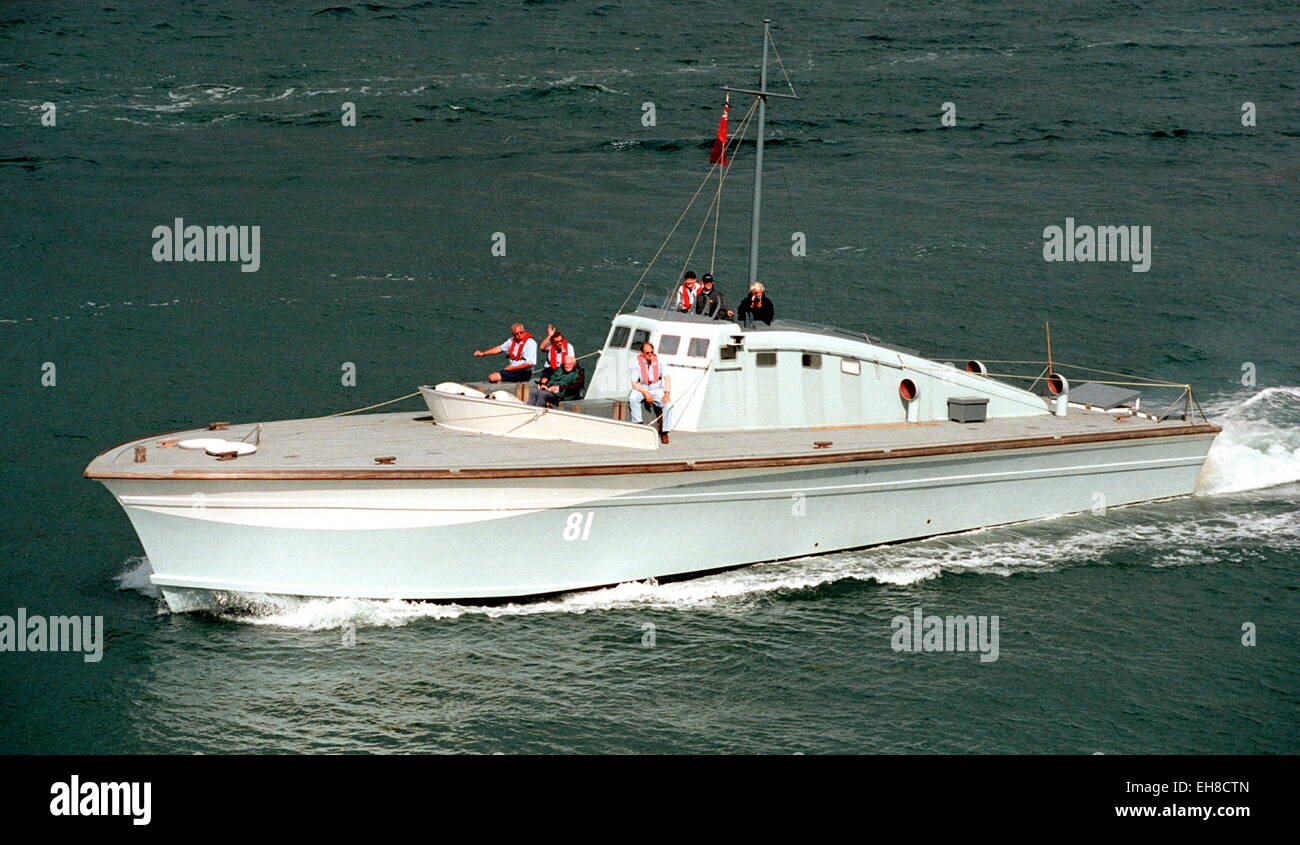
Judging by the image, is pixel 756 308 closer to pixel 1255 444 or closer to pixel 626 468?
pixel 626 468

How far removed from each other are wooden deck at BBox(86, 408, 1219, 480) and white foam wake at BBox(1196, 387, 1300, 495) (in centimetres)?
367

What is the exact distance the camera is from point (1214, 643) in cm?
2245

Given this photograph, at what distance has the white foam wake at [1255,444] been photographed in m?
30.9

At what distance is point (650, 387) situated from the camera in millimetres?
25109

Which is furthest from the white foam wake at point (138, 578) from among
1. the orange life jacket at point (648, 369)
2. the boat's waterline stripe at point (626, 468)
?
the orange life jacket at point (648, 369)

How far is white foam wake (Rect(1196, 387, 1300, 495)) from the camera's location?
101 ft

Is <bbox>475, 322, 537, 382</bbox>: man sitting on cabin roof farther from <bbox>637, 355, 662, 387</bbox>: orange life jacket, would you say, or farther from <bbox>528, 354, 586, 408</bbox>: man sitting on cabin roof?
<bbox>637, 355, 662, 387</bbox>: orange life jacket

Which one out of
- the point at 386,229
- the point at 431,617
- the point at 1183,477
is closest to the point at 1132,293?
the point at 1183,477

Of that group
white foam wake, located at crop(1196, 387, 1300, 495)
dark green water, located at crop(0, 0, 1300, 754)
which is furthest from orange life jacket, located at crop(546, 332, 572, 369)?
white foam wake, located at crop(1196, 387, 1300, 495)

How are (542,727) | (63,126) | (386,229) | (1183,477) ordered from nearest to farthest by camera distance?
(542,727)
(1183,477)
(386,229)
(63,126)
